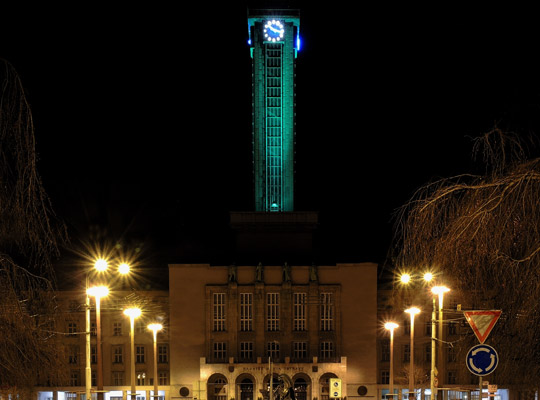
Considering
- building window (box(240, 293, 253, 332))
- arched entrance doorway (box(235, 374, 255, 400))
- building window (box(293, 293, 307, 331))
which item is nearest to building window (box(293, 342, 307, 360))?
building window (box(293, 293, 307, 331))

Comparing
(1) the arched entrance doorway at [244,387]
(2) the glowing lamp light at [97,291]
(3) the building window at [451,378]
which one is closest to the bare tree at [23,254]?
(2) the glowing lamp light at [97,291]

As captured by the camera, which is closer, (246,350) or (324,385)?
Answer: (324,385)

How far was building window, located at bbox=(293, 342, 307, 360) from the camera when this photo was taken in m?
63.0

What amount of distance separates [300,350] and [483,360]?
5171cm

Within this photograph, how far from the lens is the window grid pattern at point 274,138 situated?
2901 inches

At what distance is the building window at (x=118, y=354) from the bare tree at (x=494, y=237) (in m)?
54.3

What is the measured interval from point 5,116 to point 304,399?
54113 millimetres

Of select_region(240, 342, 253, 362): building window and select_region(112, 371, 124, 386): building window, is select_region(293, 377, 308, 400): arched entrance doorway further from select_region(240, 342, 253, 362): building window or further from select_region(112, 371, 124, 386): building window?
select_region(112, 371, 124, 386): building window

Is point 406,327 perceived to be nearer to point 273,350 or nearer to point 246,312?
point 273,350

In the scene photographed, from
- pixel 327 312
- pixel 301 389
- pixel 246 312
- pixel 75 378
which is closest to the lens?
pixel 301 389

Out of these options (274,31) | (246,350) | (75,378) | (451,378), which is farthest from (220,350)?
(274,31)

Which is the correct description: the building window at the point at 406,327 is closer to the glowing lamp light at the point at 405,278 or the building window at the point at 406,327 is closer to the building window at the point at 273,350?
the building window at the point at 273,350

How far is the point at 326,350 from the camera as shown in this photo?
6338cm

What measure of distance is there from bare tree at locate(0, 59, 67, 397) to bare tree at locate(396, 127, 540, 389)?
628cm
